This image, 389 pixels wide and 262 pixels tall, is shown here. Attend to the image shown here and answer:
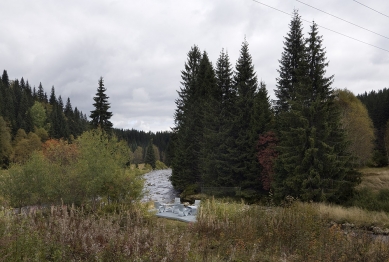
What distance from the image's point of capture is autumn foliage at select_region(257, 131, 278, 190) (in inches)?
822

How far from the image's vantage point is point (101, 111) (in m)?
34.0

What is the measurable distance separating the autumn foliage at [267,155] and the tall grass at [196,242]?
12.1 m

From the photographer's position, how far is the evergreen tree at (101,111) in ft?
111

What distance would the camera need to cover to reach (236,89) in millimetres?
25172

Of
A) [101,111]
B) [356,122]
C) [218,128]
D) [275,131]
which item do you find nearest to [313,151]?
[275,131]

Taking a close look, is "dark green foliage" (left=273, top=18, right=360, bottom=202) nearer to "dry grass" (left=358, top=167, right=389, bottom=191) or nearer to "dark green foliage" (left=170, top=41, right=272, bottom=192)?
"dry grass" (left=358, top=167, right=389, bottom=191)

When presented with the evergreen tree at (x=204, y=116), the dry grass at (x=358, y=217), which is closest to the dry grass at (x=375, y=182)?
the dry grass at (x=358, y=217)

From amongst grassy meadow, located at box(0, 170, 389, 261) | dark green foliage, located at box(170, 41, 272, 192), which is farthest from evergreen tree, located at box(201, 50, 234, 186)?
grassy meadow, located at box(0, 170, 389, 261)

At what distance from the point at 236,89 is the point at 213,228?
18.5 m

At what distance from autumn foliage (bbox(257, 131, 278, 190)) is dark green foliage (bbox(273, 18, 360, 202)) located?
885mm

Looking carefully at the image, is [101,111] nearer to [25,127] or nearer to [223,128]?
[223,128]

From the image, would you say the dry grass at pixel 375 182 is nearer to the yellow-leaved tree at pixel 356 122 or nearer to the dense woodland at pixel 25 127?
the yellow-leaved tree at pixel 356 122

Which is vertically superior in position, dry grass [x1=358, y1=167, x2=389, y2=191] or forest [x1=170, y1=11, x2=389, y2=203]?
forest [x1=170, y1=11, x2=389, y2=203]

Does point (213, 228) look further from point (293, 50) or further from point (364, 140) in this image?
point (364, 140)
